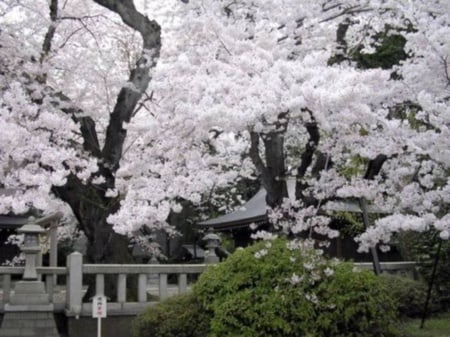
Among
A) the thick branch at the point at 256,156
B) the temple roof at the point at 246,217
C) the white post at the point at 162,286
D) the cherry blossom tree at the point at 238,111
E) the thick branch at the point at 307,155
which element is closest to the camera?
the cherry blossom tree at the point at 238,111

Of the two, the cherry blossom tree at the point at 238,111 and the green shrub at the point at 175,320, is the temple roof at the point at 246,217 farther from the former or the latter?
the green shrub at the point at 175,320

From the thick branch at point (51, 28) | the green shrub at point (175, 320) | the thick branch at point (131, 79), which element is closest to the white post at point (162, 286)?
the green shrub at point (175, 320)

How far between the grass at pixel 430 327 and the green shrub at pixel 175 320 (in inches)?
129

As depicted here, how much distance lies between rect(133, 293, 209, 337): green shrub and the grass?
3.27 metres

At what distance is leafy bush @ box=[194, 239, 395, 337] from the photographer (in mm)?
8180

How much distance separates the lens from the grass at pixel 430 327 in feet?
32.0

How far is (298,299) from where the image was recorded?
8.28 metres

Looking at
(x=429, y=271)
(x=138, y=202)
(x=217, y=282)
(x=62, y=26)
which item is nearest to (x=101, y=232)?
(x=138, y=202)

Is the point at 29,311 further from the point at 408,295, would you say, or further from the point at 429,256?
the point at 429,256

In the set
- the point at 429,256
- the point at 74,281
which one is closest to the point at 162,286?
the point at 74,281

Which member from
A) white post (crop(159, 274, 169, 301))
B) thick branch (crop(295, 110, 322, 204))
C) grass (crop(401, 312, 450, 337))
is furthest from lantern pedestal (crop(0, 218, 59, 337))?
grass (crop(401, 312, 450, 337))

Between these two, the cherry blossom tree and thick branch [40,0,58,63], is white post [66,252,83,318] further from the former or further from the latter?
thick branch [40,0,58,63]

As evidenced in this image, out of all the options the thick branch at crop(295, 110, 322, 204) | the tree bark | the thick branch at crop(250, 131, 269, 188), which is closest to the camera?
the thick branch at crop(295, 110, 322, 204)

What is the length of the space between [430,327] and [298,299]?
3.68 m
